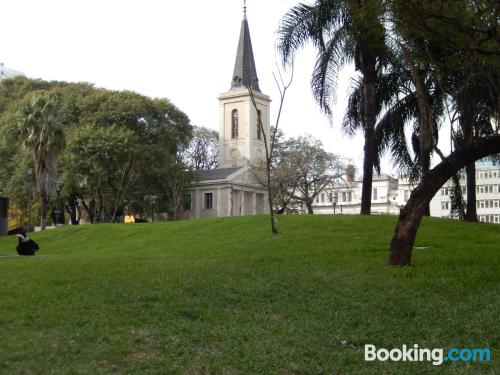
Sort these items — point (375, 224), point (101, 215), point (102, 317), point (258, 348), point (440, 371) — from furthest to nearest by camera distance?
point (101, 215)
point (375, 224)
point (102, 317)
point (258, 348)
point (440, 371)

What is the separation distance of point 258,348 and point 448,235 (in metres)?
10.7

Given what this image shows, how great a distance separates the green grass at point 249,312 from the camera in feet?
20.5

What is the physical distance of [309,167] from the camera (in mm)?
48281

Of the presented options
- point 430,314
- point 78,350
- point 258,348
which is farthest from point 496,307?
point 78,350

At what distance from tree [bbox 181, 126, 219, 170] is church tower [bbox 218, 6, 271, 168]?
105 cm

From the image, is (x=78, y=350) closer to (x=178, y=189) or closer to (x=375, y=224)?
(x=375, y=224)

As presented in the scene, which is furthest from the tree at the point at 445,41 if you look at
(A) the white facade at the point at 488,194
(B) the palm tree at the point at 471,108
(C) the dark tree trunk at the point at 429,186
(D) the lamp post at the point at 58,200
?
(A) the white facade at the point at 488,194

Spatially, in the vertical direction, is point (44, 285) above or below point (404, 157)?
below

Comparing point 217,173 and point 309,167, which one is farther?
point 217,173

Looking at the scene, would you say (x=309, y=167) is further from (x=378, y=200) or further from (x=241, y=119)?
(x=378, y=200)

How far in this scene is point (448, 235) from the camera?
53.1 feet

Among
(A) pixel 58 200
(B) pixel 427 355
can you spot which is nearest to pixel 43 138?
(A) pixel 58 200

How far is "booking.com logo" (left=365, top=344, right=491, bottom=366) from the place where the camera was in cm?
648

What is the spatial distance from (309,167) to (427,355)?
41.9 meters
